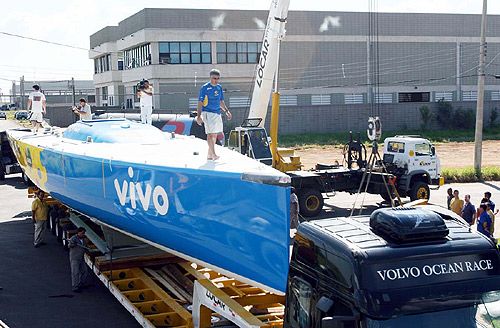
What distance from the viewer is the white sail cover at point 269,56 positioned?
704 inches

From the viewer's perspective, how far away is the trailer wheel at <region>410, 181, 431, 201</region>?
62.4 feet

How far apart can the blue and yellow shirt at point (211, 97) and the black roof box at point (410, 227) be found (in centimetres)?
440

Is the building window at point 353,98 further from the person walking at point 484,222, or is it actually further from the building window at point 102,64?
the person walking at point 484,222

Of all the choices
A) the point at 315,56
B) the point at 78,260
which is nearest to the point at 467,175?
the point at 78,260

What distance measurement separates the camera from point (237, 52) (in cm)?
4725

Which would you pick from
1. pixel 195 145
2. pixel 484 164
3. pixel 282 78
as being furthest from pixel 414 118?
pixel 195 145

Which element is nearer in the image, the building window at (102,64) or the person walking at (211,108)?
the person walking at (211,108)

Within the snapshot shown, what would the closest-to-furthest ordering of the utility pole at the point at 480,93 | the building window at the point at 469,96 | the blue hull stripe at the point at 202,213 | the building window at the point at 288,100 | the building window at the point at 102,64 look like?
the blue hull stripe at the point at 202,213, the utility pole at the point at 480,93, the building window at the point at 288,100, the building window at the point at 469,96, the building window at the point at 102,64

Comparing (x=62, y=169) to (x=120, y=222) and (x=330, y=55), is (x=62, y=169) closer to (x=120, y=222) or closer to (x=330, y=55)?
(x=120, y=222)

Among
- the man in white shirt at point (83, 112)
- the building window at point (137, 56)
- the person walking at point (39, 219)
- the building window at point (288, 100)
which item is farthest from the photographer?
the building window at point (288, 100)

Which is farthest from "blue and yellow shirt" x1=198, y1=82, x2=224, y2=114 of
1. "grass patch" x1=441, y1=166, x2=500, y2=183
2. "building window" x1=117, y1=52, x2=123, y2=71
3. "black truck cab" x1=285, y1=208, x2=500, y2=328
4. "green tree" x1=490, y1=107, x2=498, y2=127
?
"building window" x1=117, y1=52, x2=123, y2=71

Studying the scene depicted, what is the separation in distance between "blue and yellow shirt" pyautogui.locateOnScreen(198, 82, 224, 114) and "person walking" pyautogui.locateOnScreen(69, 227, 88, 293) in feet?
10.7

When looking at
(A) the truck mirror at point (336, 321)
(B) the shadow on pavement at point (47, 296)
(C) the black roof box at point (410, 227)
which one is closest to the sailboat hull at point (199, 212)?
(B) the shadow on pavement at point (47, 296)

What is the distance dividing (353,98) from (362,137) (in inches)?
296
